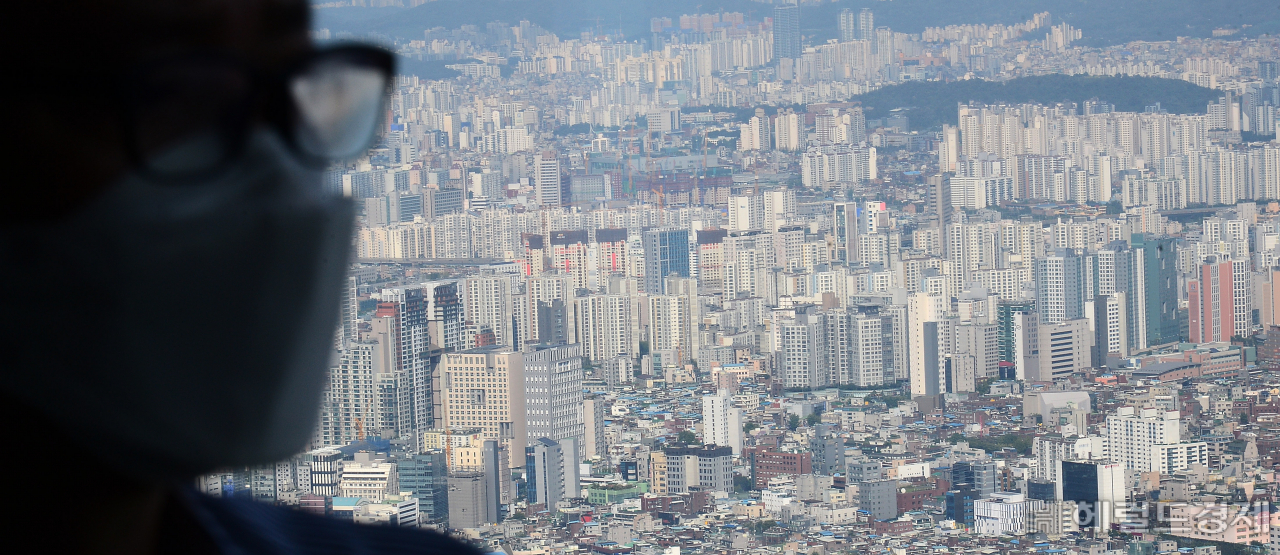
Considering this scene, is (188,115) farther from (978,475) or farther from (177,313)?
(978,475)

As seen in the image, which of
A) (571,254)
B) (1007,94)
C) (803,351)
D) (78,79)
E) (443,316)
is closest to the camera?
(78,79)

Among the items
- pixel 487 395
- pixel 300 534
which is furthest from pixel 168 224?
pixel 487 395

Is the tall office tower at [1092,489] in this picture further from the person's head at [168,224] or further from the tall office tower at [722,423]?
the person's head at [168,224]

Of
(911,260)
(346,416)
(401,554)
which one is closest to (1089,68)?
(911,260)

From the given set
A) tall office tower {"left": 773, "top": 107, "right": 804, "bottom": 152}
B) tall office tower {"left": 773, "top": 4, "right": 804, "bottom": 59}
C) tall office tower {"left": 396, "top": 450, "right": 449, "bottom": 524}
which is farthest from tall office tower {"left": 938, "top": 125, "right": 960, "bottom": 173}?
tall office tower {"left": 396, "top": 450, "right": 449, "bottom": 524}

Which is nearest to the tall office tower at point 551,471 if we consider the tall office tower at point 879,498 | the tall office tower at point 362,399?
the tall office tower at point 362,399

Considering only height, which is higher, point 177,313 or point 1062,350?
point 177,313

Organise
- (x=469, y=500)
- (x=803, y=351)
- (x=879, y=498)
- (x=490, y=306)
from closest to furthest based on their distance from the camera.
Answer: (x=469, y=500), (x=879, y=498), (x=490, y=306), (x=803, y=351)
